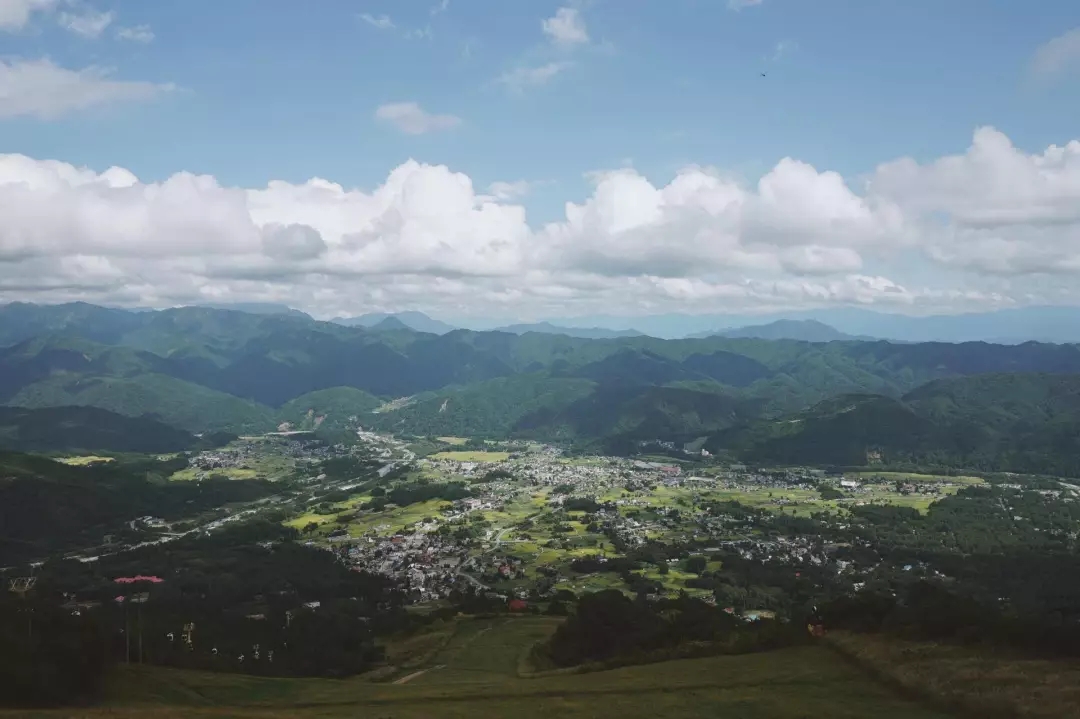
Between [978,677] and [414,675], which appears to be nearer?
[978,677]

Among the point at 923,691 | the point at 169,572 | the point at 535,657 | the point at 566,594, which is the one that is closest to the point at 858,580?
the point at 566,594

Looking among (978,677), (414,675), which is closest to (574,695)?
(978,677)

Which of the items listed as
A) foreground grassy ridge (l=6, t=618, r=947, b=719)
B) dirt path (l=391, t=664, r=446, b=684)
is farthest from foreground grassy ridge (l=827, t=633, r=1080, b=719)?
dirt path (l=391, t=664, r=446, b=684)

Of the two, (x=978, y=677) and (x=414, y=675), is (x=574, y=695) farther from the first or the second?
(x=414, y=675)

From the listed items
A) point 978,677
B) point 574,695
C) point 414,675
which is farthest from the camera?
point 414,675

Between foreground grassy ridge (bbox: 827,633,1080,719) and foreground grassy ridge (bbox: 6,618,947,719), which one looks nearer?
foreground grassy ridge (bbox: 827,633,1080,719)

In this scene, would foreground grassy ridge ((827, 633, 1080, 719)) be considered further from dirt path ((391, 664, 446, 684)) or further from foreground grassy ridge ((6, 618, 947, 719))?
dirt path ((391, 664, 446, 684))

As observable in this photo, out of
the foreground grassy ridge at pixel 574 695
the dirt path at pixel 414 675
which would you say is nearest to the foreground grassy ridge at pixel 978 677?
the foreground grassy ridge at pixel 574 695
